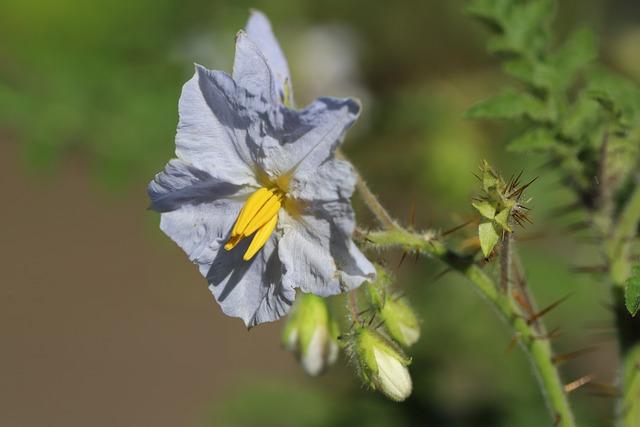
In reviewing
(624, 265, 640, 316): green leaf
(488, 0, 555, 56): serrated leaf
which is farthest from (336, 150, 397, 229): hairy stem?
(488, 0, 555, 56): serrated leaf

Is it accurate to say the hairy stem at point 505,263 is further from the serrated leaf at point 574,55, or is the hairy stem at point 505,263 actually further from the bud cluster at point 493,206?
the serrated leaf at point 574,55

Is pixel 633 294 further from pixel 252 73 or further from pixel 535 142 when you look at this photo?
pixel 252 73

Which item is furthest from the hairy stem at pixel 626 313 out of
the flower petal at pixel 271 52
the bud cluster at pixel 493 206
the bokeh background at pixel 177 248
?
the flower petal at pixel 271 52

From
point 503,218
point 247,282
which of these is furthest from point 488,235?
point 247,282

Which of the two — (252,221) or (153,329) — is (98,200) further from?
(252,221)

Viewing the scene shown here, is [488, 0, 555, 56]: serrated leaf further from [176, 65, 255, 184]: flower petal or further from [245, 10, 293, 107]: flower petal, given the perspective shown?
[176, 65, 255, 184]: flower petal

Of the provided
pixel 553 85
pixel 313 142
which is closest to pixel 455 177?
pixel 553 85
